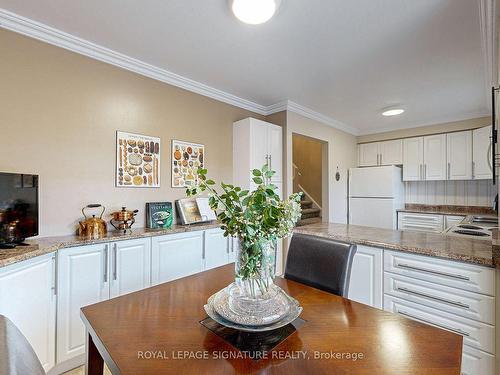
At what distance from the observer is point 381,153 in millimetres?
4918

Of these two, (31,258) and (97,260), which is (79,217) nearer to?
(97,260)

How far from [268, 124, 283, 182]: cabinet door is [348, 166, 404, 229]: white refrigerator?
1979 mm

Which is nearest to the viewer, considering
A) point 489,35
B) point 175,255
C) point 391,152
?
point 489,35

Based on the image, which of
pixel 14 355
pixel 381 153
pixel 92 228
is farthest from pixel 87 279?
pixel 381 153

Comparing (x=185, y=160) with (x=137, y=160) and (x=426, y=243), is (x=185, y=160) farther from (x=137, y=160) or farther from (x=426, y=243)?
(x=426, y=243)

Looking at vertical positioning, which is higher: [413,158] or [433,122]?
[433,122]

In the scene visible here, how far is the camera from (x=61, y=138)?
204 cm

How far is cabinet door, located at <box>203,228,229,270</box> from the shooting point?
8.57ft

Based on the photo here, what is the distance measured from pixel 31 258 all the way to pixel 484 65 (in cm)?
411

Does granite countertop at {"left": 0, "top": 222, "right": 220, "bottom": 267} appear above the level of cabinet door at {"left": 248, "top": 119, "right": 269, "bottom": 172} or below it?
below

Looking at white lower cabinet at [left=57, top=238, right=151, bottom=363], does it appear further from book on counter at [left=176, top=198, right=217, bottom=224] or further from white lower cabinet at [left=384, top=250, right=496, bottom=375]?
white lower cabinet at [left=384, top=250, right=496, bottom=375]

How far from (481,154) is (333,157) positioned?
2143 mm

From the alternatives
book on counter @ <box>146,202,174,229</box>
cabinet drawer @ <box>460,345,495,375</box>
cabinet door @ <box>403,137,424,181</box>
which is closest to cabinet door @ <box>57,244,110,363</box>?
book on counter @ <box>146,202,174,229</box>

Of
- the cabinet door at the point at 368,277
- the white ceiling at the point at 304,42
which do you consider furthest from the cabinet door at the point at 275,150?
the cabinet door at the point at 368,277
